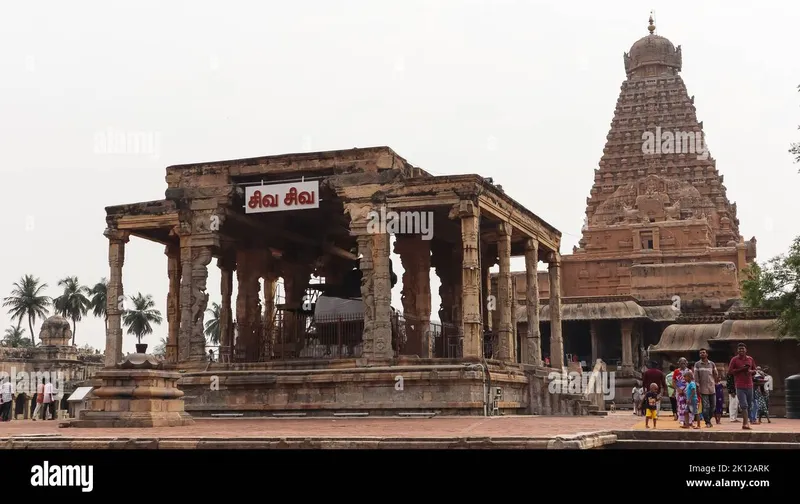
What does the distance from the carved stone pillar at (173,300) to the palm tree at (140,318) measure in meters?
64.9

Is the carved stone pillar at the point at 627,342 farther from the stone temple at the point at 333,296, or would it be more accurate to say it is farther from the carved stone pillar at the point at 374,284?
the carved stone pillar at the point at 374,284

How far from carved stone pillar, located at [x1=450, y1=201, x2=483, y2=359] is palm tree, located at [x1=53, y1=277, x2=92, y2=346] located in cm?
7715

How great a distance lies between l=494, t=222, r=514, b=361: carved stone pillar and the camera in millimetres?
28391

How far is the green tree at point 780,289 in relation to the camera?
26.4 metres

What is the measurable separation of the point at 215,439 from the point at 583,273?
54.7 m

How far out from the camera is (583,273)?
212ft

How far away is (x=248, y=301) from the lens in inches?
1308
